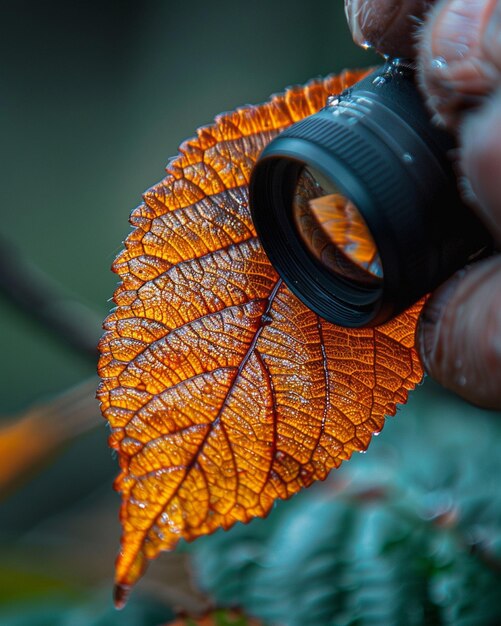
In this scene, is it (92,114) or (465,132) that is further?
(92,114)

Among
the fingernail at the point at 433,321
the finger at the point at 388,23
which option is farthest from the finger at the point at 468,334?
the finger at the point at 388,23

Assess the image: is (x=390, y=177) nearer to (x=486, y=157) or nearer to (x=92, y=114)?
(x=486, y=157)

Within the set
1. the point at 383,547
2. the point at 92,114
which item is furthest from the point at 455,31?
the point at 92,114

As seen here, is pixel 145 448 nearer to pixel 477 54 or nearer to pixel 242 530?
pixel 477 54

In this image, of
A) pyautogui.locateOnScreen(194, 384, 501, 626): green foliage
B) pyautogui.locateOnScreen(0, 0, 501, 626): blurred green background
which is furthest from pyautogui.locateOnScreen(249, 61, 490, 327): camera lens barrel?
pyautogui.locateOnScreen(0, 0, 501, 626): blurred green background

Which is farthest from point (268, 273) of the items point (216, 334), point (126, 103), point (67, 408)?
point (126, 103)

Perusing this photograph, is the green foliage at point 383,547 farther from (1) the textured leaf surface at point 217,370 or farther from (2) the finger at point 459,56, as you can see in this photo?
(2) the finger at point 459,56
